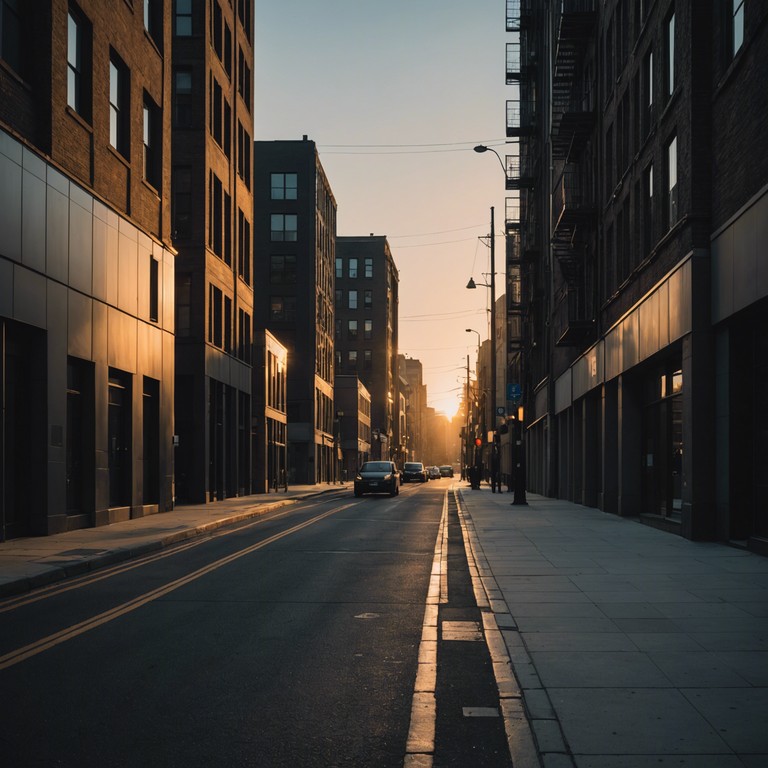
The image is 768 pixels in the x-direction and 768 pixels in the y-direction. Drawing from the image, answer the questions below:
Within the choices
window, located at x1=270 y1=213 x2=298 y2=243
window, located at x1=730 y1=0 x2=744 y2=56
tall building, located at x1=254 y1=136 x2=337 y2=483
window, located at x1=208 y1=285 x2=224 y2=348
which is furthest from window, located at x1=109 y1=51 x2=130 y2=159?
window, located at x1=270 y1=213 x2=298 y2=243

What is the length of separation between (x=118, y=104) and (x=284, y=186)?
49594mm

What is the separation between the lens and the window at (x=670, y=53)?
65.1 ft

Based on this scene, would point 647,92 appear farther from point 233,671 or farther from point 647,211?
point 233,671

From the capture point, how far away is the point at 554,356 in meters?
41.2

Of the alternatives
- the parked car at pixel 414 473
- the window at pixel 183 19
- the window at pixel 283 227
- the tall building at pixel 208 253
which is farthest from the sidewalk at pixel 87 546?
the parked car at pixel 414 473

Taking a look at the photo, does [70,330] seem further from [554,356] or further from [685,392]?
[554,356]

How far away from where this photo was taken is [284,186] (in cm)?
7394

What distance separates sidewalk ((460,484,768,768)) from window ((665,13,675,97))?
985 centimetres

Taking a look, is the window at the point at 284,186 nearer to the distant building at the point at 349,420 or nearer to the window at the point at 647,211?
the distant building at the point at 349,420

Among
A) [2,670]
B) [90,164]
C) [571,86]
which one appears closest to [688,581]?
[2,670]

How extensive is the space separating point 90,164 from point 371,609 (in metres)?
15.5

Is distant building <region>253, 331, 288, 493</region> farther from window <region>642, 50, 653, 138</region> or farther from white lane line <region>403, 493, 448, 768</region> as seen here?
white lane line <region>403, 493, 448, 768</region>

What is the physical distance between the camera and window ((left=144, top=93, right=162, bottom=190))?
1083 inches

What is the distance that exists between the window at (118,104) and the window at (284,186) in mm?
49034
